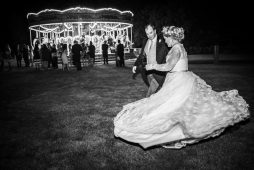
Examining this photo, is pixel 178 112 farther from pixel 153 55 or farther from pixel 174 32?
pixel 153 55

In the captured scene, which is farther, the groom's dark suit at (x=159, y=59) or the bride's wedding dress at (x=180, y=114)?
the groom's dark suit at (x=159, y=59)

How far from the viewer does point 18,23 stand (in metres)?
46.1

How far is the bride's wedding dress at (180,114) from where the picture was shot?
3602 mm

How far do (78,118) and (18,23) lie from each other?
46773mm

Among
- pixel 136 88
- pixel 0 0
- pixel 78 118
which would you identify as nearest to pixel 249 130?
pixel 78 118

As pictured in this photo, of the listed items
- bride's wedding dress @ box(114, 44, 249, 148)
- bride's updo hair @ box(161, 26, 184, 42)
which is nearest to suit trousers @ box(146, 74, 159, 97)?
bride's wedding dress @ box(114, 44, 249, 148)

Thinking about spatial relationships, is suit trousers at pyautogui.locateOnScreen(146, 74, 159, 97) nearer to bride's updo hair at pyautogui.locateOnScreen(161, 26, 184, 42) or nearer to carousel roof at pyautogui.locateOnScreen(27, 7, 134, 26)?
bride's updo hair at pyautogui.locateOnScreen(161, 26, 184, 42)

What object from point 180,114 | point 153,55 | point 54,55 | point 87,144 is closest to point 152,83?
point 153,55

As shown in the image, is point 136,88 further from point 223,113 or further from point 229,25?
point 229,25

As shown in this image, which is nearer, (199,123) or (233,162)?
(233,162)

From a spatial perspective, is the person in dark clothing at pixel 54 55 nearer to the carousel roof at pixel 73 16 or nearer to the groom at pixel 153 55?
the carousel roof at pixel 73 16

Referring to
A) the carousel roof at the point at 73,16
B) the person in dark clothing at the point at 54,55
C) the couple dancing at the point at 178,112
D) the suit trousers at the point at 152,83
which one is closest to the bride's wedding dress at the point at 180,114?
the couple dancing at the point at 178,112

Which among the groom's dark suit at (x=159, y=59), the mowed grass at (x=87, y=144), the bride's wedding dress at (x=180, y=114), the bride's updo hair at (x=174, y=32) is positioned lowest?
the mowed grass at (x=87, y=144)

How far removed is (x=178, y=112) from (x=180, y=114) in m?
0.07
